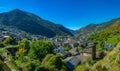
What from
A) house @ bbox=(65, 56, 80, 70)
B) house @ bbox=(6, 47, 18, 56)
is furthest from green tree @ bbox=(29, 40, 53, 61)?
house @ bbox=(6, 47, 18, 56)

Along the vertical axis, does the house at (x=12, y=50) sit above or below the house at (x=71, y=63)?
above

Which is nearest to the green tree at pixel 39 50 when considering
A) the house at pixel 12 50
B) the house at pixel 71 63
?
the house at pixel 71 63

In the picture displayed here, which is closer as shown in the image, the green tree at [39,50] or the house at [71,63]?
the house at [71,63]

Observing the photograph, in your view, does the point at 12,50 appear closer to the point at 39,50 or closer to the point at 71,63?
the point at 39,50

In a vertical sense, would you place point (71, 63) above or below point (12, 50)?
below

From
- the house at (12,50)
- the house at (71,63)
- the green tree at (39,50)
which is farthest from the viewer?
the house at (12,50)

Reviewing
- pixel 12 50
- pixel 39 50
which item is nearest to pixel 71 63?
pixel 39 50

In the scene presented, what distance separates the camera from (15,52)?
311 feet

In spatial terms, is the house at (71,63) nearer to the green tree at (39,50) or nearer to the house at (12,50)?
the green tree at (39,50)

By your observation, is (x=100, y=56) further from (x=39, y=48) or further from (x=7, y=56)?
(x=7, y=56)

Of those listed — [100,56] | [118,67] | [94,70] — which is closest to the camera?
[118,67]

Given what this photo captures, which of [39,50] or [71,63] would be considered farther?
[39,50]

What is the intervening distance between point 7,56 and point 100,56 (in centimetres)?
3476

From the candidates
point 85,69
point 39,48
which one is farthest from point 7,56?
point 85,69
